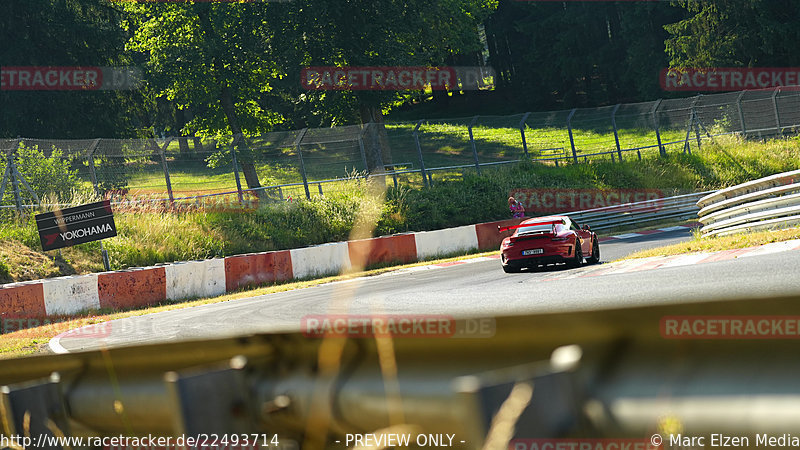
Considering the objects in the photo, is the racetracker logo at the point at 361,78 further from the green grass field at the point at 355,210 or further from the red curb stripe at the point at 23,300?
the red curb stripe at the point at 23,300

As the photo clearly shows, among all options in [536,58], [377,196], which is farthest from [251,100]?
[536,58]

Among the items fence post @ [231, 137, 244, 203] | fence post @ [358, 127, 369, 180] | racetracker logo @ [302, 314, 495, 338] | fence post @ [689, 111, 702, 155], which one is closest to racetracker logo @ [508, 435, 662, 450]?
racetracker logo @ [302, 314, 495, 338]

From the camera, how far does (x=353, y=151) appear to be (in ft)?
92.8

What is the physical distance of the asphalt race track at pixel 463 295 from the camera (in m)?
9.91

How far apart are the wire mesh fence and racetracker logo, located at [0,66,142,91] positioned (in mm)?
12395

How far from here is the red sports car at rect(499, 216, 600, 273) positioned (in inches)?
666

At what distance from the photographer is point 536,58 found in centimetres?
7744

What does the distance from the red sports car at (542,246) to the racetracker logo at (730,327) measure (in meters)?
15.3

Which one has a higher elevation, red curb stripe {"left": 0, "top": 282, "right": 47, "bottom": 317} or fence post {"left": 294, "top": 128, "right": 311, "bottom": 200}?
fence post {"left": 294, "top": 128, "right": 311, "bottom": 200}

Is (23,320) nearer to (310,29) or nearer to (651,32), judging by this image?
(310,29)

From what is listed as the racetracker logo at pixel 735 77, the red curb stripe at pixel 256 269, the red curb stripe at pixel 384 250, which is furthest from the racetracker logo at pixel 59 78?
the racetracker logo at pixel 735 77

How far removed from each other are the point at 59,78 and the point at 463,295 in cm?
3299

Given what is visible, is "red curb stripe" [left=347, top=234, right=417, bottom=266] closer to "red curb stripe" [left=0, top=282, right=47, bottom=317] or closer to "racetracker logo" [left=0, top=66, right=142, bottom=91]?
"red curb stripe" [left=0, top=282, right=47, bottom=317]

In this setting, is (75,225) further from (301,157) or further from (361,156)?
(361,156)
